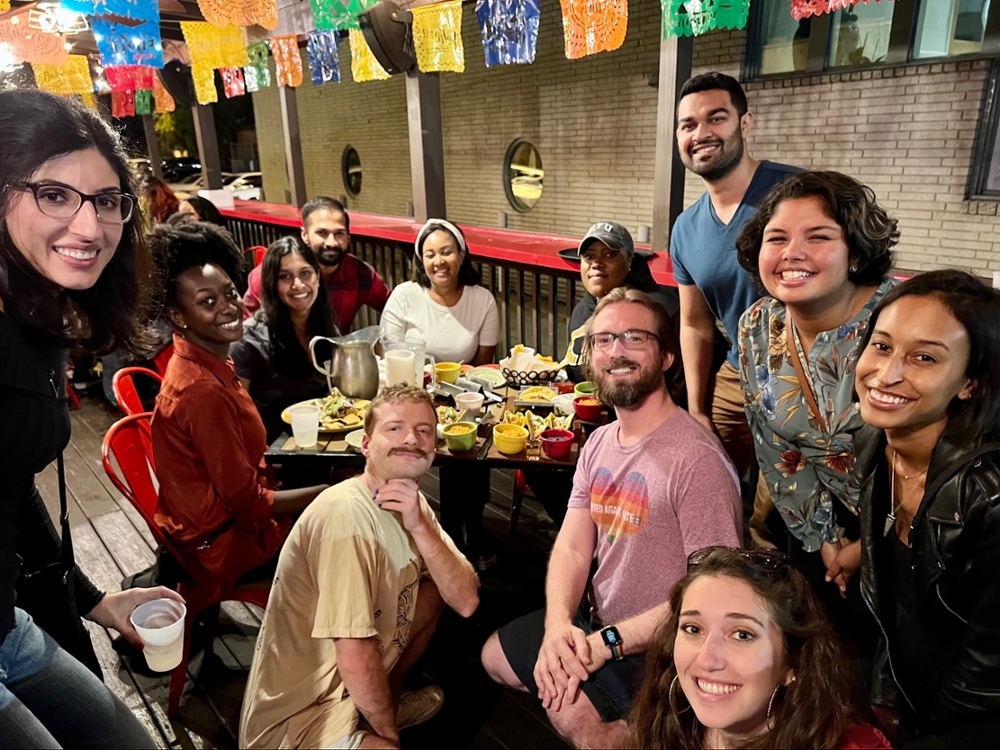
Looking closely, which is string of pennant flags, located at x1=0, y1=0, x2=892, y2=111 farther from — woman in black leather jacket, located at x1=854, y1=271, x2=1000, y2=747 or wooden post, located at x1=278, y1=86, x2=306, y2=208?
woman in black leather jacket, located at x1=854, y1=271, x2=1000, y2=747

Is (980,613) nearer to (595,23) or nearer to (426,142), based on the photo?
(595,23)

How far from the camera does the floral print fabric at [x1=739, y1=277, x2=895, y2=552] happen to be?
1842 millimetres

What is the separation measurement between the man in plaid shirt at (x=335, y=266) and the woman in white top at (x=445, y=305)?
0.36 metres

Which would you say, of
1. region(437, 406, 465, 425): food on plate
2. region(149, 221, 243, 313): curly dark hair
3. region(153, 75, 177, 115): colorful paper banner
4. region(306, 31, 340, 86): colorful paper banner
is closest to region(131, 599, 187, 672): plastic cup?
region(149, 221, 243, 313): curly dark hair

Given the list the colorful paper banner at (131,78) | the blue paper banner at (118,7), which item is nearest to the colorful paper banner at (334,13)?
the blue paper banner at (118,7)

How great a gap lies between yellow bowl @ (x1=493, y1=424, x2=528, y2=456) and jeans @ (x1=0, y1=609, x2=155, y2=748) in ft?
4.42

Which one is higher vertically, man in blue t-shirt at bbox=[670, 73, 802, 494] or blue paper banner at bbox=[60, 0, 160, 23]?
blue paper banner at bbox=[60, 0, 160, 23]

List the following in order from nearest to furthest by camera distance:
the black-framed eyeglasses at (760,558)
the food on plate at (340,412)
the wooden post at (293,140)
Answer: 1. the black-framed eyeglasses at (760,558)
2. the food on plate at (340,412)
3. the wooden post at (293,140)

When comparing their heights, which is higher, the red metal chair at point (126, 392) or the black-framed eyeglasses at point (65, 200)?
the black-framed eyeglasses at point (65, 200)

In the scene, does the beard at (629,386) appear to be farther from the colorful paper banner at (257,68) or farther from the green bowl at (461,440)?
the colorful paper banner at (257,68)

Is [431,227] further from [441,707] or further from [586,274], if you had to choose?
[441,707]

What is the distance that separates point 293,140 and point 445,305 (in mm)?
5346

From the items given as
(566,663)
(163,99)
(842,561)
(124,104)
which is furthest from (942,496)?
(124,104)

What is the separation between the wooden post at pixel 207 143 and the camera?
9148 millimetres
